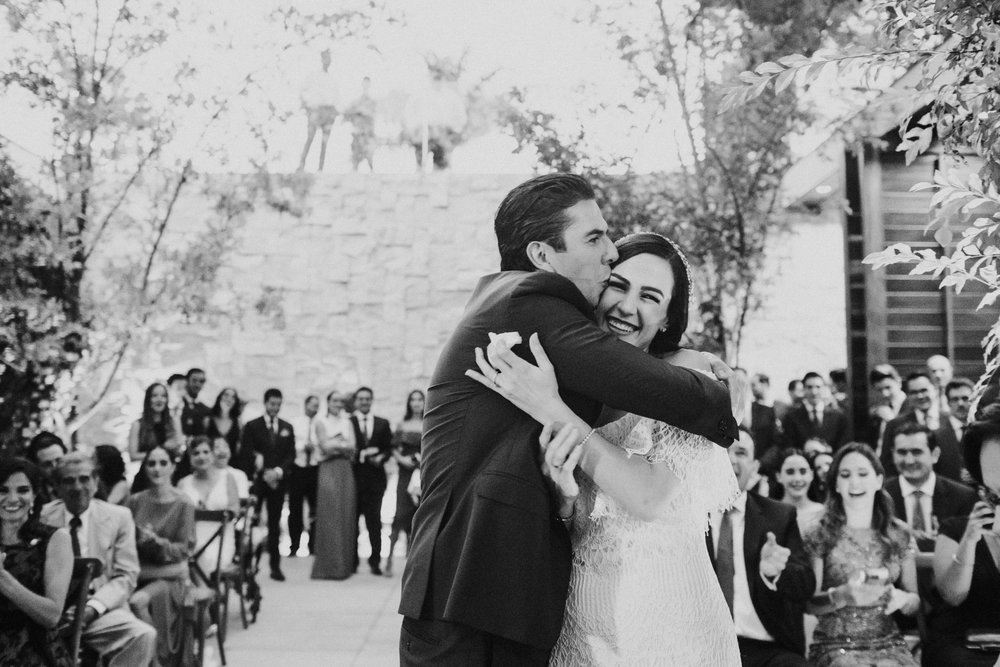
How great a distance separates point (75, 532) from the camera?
5320 millimetres

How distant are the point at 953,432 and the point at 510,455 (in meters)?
6.24

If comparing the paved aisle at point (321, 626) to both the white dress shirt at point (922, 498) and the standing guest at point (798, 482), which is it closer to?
the standing guest at point (798, 482)

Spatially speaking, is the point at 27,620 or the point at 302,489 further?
the point at 302,489

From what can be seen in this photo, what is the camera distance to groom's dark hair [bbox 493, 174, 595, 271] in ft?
7.18

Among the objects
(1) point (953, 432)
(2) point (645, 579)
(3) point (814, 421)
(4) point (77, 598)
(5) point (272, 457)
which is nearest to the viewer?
(2) point (645, 579)

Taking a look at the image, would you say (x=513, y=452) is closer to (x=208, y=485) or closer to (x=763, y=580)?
(x=763, y=580)

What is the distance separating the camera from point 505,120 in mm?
7141

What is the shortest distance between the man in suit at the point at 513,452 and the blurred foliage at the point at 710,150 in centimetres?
460

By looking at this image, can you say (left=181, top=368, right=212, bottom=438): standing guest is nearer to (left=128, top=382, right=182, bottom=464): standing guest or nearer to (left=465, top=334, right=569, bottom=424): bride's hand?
(left=128, top=382, right=182, bottom=464): standing guest

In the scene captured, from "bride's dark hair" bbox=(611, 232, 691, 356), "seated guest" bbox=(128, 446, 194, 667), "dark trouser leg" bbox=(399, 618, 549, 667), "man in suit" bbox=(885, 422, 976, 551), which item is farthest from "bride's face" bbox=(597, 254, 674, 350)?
"seated guest" bbox=(128, 446, 194, 667)

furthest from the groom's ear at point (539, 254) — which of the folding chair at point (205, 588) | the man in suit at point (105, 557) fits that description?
the folding chair at point (205, 588)

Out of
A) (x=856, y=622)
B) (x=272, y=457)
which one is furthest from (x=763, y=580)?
(x=272, y=457)

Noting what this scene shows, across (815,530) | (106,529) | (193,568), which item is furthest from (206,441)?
(815,530)

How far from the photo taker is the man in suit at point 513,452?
1.93 metres
